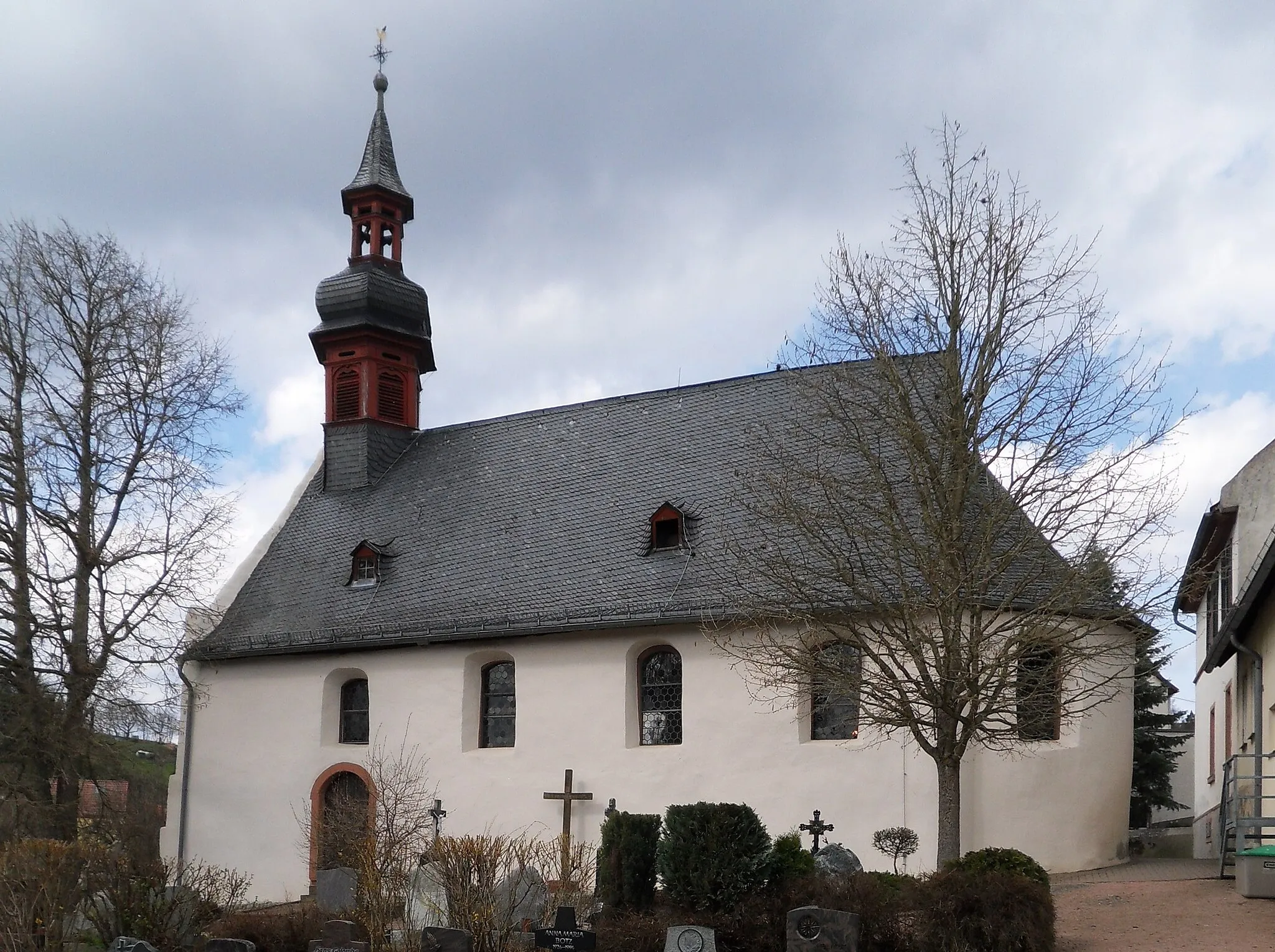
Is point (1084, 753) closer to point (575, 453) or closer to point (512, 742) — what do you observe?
point (512, 742)

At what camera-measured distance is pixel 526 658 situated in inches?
789

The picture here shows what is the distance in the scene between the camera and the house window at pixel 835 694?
45.8ft

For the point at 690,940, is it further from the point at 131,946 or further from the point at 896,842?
the point at 896,842

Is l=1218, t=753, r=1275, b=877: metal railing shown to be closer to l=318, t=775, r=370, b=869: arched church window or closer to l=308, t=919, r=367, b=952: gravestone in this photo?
l=308, t=919, r=367, b=952: gravestone

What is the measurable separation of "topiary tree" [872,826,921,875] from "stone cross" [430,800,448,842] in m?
6.39

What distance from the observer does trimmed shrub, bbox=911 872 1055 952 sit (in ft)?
35.8

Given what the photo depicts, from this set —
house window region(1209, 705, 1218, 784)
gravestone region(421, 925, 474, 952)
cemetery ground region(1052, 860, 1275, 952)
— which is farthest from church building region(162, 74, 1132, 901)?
gravestone region(421, 925, 474, 952)

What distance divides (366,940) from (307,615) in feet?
34.9

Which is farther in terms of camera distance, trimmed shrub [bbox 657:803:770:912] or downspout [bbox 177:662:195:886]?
downspout [bbox 177:662:195:886]

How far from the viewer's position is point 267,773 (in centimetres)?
2212

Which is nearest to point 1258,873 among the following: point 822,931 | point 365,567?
point 822,931

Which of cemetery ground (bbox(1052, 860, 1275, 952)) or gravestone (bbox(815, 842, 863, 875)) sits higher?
gravestone (bbox(815, 842, 863, 875))

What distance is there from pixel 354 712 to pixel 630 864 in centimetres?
992

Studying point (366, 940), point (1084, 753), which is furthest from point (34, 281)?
point (1084, 753)
